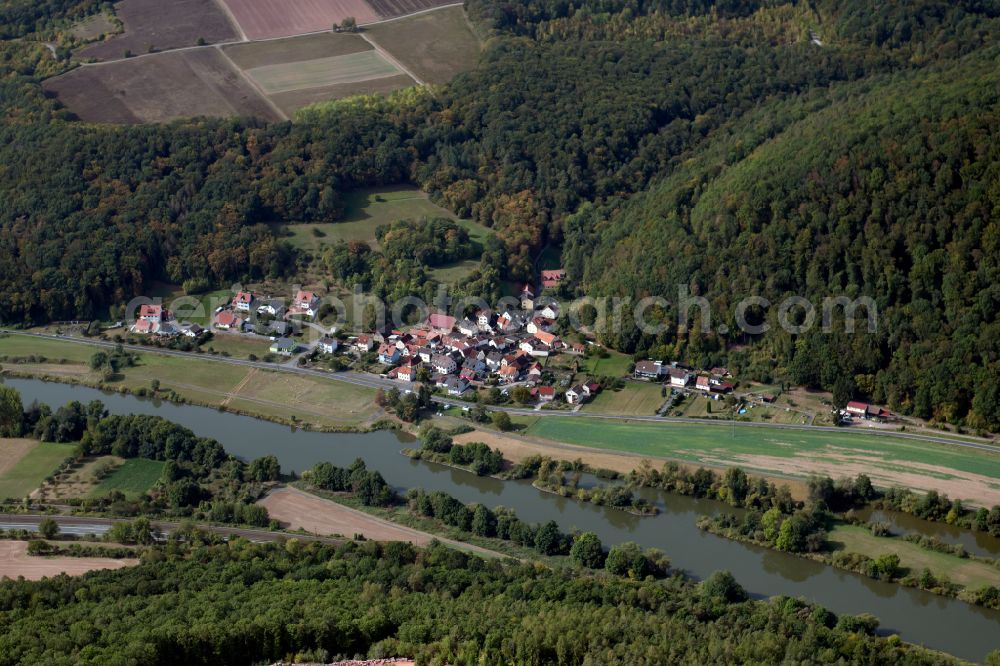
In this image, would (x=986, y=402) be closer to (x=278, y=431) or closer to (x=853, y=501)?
(x=853, y=501)

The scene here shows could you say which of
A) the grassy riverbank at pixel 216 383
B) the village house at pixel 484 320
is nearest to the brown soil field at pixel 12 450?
the grassy riverbank at pixel 216 383

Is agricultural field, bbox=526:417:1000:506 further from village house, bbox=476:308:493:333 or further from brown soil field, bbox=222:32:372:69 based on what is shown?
brown soil field, bbox=222:32:372:69

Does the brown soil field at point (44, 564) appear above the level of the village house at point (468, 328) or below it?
below

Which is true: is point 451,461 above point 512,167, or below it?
below

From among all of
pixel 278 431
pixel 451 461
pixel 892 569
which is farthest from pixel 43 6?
pixel 892 569

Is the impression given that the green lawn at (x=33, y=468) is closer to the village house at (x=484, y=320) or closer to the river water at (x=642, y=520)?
the river water at (x=642, y=520)

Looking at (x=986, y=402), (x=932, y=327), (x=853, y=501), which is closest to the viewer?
(x=853, y=501)
